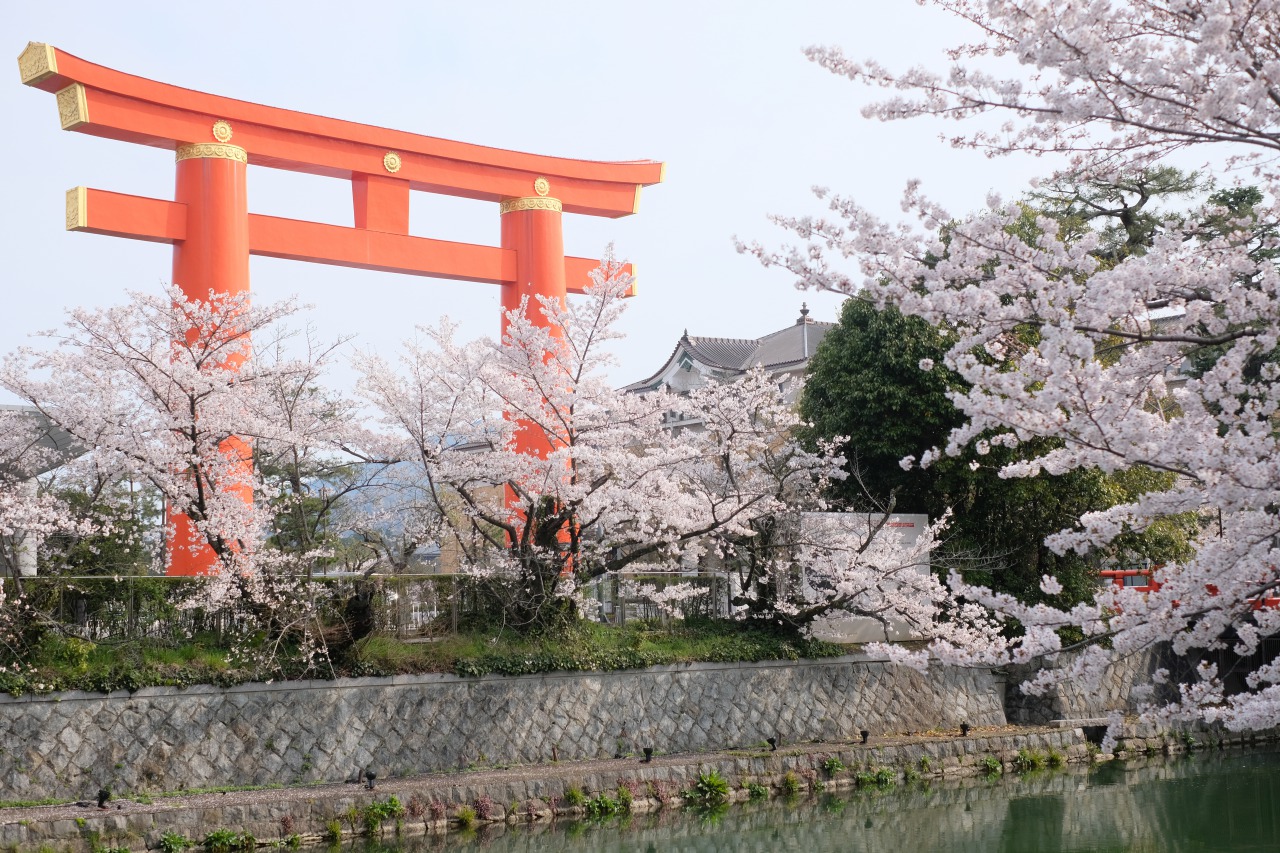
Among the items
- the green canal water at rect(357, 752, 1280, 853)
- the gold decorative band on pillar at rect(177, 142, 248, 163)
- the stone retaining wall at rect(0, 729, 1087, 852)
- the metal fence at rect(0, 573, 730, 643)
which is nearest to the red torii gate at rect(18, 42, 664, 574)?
the gold decorative band on pillar at rect(177, 142, 248, 163)

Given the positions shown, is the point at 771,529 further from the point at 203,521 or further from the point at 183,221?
the point at 183,221

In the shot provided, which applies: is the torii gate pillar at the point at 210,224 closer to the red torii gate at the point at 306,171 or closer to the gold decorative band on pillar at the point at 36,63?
A: the red torii gate at the point at 306,171

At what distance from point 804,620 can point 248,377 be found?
797cm

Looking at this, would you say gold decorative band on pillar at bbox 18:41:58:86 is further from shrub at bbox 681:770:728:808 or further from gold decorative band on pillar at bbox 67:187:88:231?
shrub at bbox 681:770:728:808

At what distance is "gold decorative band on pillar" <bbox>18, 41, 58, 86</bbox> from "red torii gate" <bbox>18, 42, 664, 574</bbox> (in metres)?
0.02

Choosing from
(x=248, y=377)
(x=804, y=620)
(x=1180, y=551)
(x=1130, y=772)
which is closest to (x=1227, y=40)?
(x=248, y=377)

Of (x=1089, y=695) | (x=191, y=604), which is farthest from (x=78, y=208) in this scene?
(x=1089, y=695)

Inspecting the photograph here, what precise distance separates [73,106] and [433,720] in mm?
8434

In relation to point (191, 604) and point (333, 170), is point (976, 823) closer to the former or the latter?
point (191, 604)

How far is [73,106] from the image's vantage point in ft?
48.8

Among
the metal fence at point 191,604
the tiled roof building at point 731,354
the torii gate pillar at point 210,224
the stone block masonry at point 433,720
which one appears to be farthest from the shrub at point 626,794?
the tiled roof building at point 731,354

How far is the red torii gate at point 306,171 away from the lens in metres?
15.1

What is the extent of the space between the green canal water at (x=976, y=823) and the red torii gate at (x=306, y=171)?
19.4 feet

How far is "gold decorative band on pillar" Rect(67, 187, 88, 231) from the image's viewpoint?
1489 centimetres
